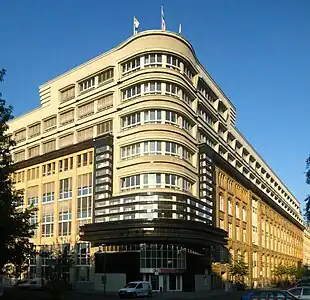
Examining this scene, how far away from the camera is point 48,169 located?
93.0 meters

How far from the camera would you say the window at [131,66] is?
76.3 m

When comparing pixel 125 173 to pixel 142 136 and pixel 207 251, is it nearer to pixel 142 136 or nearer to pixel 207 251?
pixel 142 136

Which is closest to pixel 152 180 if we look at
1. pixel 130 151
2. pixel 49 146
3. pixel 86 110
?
pixel 130 151

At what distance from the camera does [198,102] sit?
83.6 metres

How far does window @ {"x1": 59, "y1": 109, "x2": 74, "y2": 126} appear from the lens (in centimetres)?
8919

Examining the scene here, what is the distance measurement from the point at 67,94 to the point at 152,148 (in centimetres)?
2503

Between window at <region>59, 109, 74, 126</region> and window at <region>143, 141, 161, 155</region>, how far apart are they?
820 inches

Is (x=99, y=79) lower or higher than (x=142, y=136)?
higher

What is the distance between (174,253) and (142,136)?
15.8 meters

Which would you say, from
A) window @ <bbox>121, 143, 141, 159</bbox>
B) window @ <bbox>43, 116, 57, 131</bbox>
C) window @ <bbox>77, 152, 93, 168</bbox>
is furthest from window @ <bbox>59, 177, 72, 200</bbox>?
window @ <bbox>121, 143, 141, 159</bbox>

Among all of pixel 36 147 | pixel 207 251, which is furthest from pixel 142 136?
pixel 36 147

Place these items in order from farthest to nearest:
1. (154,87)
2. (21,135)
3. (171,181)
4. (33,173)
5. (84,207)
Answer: (21,135) < (33,173) < (84,207) < (154,87) < (171,181)

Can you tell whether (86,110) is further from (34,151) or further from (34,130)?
(34,151)

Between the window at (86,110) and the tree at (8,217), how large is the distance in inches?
1944
